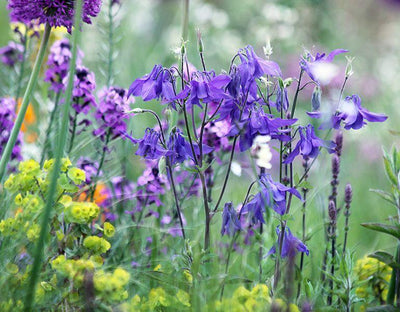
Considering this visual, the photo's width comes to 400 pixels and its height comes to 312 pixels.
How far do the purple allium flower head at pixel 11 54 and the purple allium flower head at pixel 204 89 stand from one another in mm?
1583

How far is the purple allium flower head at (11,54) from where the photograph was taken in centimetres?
268

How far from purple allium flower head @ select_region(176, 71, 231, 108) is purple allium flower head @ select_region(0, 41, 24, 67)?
158 centimetres

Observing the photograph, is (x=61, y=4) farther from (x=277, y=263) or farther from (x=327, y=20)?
(x=327, y=20)

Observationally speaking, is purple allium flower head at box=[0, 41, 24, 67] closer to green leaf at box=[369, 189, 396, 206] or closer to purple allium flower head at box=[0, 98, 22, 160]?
purple allium flower head at box=[0, 98, 22, 160]

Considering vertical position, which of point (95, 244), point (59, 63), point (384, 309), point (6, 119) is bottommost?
point (384, 309)

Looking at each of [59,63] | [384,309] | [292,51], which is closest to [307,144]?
[384,309]

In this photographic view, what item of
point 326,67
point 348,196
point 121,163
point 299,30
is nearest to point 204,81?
point 326,67

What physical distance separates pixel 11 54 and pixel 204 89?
1696 millimetres

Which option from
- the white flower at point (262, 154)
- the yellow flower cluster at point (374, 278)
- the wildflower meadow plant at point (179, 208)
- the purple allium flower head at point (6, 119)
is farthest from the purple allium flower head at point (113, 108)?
the yellow flower cluster at point (374, 278)

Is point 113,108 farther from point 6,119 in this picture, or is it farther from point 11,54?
point 11,54

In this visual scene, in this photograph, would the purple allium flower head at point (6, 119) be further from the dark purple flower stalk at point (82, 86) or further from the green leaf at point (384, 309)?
the green leaf at point (384, 309)

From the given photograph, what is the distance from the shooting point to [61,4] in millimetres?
1558

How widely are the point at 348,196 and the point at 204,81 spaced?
66 cm

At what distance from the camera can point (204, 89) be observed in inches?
53.8
